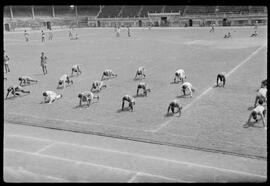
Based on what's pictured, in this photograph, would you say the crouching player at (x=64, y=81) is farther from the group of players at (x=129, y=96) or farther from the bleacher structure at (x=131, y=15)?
the bleacher structure at (x=131, y=15)

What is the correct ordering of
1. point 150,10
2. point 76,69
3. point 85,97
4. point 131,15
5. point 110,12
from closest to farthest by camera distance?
1. point 85,97
2. point 76,69
3. point 150,10
4. point 131,15
5. point 110,12

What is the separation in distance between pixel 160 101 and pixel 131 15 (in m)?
62.5

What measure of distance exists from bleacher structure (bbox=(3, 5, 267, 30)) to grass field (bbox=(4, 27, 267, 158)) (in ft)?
114

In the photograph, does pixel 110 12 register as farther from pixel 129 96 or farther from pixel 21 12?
pixel 129 96

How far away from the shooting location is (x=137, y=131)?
1427 centimetres

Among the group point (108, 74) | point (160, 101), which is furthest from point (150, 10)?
point (160, 101)

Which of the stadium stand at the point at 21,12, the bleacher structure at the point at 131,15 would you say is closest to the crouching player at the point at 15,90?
the bleacher structure at the point at 131,15

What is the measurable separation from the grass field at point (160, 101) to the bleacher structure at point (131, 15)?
3479 cm

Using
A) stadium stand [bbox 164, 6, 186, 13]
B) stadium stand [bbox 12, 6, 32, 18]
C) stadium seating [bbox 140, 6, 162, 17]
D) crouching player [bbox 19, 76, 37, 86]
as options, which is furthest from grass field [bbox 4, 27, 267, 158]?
stadium stand [bbox 12, 6, 32, 18]

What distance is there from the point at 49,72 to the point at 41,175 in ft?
55.4

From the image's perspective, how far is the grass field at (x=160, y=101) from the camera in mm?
13648

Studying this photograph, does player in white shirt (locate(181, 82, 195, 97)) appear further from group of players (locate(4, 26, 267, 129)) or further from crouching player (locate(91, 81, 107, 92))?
crouching player (locate(91, 81, 107, 92))

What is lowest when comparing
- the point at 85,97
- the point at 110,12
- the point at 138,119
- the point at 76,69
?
the point at 138,119

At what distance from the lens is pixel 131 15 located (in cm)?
7844
